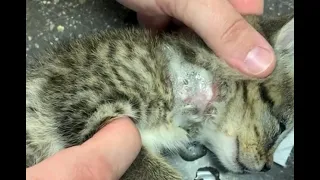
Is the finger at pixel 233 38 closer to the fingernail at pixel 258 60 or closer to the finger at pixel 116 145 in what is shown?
the fingernail at pixel 258 60

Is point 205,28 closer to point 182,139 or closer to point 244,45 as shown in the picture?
point 244,45

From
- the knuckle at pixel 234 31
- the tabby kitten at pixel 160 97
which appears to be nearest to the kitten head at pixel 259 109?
the tabby kitten at pixel 160 97

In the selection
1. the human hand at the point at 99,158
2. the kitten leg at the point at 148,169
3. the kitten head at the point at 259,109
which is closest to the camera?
the human hand at the point at 99,158

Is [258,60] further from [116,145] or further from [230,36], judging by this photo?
[116,145]

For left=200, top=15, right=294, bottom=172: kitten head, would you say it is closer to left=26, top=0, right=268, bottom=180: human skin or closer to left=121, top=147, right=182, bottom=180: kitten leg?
left=26, top=0, right=268, bottom=180: human skin

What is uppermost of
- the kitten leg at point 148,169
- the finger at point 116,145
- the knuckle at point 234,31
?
the knuckle at point 234,31

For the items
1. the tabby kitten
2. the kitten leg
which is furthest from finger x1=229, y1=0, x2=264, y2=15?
the kitten leg
